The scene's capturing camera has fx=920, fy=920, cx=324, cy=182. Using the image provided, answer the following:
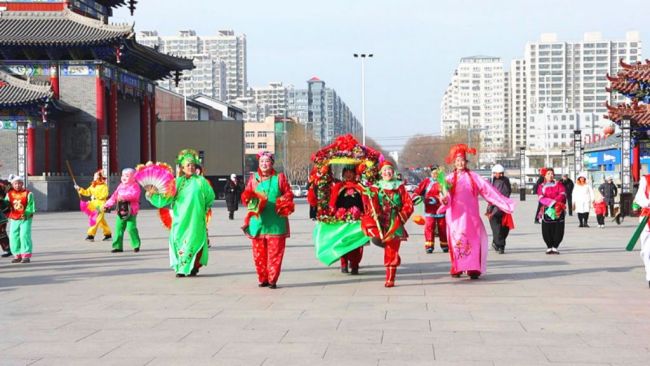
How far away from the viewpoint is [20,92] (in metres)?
37.8

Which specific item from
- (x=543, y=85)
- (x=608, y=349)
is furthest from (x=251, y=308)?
(x=543, y=85)

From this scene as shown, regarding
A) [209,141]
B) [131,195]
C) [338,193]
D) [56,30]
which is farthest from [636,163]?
[209,141]

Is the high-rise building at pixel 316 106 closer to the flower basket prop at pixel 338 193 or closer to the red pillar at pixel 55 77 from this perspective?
the red pillar at pixel 55 77

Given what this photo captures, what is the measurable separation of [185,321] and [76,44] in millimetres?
33422

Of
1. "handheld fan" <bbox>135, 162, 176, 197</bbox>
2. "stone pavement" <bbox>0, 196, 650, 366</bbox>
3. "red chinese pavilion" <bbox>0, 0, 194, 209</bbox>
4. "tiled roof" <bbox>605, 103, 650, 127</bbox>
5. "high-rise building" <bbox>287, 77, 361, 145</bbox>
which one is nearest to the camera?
"stone pavement" <bbox>0, 196, 650, 366</bbox>

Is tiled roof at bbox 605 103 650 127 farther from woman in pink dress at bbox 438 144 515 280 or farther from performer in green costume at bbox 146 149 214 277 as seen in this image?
performer in green costume at bbox 146 149 214 277

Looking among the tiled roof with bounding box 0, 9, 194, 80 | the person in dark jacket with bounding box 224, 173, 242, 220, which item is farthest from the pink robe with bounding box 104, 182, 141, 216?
the tiled roof with bounding box 0, 9, 194, 80

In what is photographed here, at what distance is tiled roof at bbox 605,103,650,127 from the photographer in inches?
1131

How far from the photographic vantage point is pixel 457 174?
1159 cm

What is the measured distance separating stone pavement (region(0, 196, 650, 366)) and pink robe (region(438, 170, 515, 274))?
316 millimetres

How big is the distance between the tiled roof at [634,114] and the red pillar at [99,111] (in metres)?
22.3

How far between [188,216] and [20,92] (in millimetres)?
28222

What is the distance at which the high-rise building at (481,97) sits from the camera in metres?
176

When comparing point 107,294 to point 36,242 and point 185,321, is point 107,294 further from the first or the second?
point 36,242
